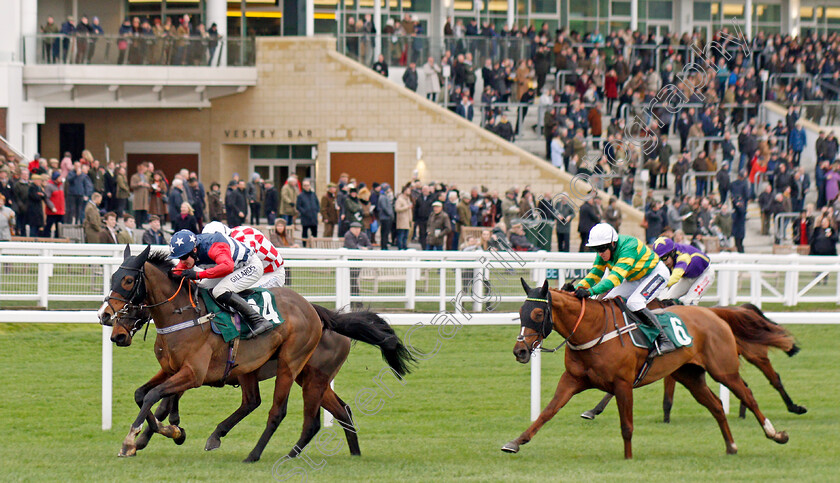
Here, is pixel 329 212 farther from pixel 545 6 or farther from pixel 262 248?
pixel 545 6

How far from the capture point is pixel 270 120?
25766 millimetres

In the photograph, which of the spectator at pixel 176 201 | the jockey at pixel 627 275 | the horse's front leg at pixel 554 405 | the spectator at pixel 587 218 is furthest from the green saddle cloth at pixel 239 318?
the spectator at pixel 587 218

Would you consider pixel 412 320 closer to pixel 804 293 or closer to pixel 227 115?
pixel 804 293

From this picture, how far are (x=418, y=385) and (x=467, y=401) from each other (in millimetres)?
633

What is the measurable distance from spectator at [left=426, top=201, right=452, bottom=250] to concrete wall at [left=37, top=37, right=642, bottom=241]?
20.3 feet

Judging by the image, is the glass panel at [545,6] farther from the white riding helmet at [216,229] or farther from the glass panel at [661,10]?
the white riding helmet at [216,229]

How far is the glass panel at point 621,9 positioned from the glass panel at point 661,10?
0.70 metres

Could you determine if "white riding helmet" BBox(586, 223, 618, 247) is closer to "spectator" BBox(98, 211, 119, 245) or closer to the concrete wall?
"spectator" BBox(98, 211, 119, 245)

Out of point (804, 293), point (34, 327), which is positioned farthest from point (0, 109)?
point (804, 293)

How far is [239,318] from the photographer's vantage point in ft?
24.4

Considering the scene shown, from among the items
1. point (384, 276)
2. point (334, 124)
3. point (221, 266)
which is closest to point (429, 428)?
point (221, 266)

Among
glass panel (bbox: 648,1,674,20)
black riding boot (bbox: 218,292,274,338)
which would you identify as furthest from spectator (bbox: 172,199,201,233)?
glass panel (bbox: 648,1,674,20)

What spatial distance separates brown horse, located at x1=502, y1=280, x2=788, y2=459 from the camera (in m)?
7.24

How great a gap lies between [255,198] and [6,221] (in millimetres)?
6920
